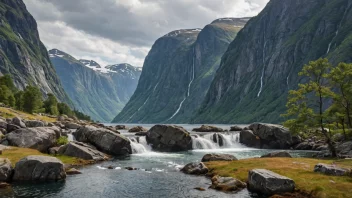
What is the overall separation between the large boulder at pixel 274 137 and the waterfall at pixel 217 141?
8119 millimetres

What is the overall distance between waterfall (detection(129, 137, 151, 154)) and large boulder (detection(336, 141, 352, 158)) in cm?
4932

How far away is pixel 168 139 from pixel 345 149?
45835 mm

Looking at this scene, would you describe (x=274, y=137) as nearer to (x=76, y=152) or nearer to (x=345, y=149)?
(x=345, y=149)

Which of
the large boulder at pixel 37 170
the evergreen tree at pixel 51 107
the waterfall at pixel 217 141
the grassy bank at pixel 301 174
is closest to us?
the grassy bank at pixel 301 174

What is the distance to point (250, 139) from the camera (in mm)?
105250

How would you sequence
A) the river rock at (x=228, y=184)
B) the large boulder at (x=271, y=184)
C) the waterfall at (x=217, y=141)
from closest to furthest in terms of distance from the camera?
the large boulder at (x=271, y=184) < the river rock at (x=228, y=184) < the waterfall at (x=217, y=141)

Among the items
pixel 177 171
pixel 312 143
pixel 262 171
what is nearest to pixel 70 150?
pixel 177 171

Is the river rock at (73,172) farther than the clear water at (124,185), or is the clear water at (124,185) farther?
the river rock at (73,172)

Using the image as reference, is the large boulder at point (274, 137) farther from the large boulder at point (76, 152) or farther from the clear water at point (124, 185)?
the large boulder at point (76, 152)

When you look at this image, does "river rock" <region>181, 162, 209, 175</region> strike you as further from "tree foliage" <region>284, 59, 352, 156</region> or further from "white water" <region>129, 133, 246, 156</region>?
"white water" <region>129, 133, 246, 156</region>

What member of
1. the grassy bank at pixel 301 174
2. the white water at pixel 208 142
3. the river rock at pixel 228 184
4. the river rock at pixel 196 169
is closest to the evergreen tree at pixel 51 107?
the white water at pixel 208 142

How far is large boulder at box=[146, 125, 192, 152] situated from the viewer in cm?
9212

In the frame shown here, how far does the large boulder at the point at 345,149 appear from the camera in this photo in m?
64.9

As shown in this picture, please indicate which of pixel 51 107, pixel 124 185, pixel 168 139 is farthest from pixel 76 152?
pixel 51 107
